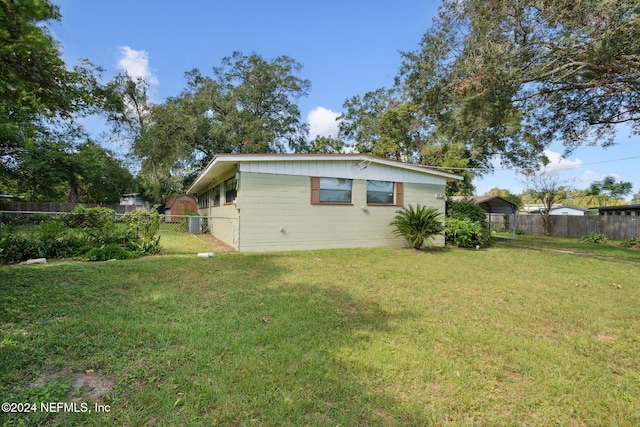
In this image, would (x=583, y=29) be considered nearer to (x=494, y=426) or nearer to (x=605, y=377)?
(x=605, y=377)

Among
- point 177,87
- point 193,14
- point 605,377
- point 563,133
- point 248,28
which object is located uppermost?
point 177,87

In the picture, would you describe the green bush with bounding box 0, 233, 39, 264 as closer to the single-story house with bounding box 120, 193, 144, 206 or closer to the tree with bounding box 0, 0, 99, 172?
the tree with bounding box 0, 0, 99, 172

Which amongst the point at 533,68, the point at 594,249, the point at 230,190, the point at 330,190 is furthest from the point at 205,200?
the point at 594,249

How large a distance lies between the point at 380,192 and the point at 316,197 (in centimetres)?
237

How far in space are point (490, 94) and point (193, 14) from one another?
30.4 feet

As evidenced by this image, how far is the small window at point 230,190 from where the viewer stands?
9.11 metres

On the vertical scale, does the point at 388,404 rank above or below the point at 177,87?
below

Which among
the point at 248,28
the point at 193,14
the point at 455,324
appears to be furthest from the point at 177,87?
the point at 455,324

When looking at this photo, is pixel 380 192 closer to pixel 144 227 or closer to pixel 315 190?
pixel 315 190

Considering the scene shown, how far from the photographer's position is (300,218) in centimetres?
865

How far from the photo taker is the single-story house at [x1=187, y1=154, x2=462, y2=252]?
7.99 metres

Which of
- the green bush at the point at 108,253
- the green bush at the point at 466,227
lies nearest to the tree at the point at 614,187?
the green bush at the point at 466,227

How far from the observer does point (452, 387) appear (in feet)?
6.91

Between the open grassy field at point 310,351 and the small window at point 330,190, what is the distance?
4195 mm
